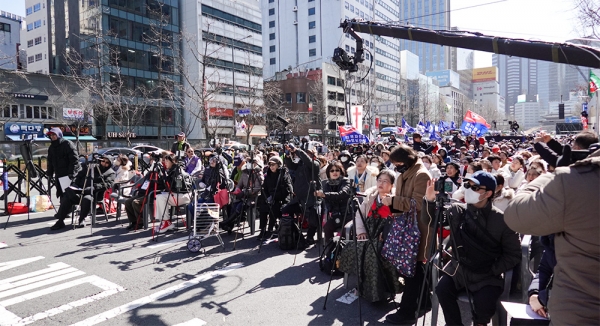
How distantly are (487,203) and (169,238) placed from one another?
6547 mm

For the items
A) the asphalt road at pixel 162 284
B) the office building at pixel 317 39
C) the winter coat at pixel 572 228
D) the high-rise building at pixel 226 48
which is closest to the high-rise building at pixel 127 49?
the high-rise building at pixel 226 48

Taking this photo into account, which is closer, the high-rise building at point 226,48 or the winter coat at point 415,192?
the winter coat at point 415,192

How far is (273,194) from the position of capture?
8078 millimetres

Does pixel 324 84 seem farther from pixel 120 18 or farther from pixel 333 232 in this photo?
pixel 333 232

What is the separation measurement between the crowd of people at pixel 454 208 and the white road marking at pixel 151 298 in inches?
75.5

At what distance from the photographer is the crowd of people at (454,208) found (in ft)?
6.88

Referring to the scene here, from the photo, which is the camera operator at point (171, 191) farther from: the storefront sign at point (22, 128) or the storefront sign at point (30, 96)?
the storefront sign at point (30, 96)

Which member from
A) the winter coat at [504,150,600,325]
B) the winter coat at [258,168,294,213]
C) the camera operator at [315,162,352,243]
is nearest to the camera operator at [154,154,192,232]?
the winter coat at [258,168,294,213]

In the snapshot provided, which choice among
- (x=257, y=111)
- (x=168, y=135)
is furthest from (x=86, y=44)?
(x=257, y=111)

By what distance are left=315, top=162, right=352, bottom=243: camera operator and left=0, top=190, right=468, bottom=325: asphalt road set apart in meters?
0.76

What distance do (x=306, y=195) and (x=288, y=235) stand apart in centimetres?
83

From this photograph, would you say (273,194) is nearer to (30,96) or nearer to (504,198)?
(504,198)

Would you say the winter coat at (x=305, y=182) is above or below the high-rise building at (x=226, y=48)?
below

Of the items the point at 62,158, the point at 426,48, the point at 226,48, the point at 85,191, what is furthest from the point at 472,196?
the point at 426,48
